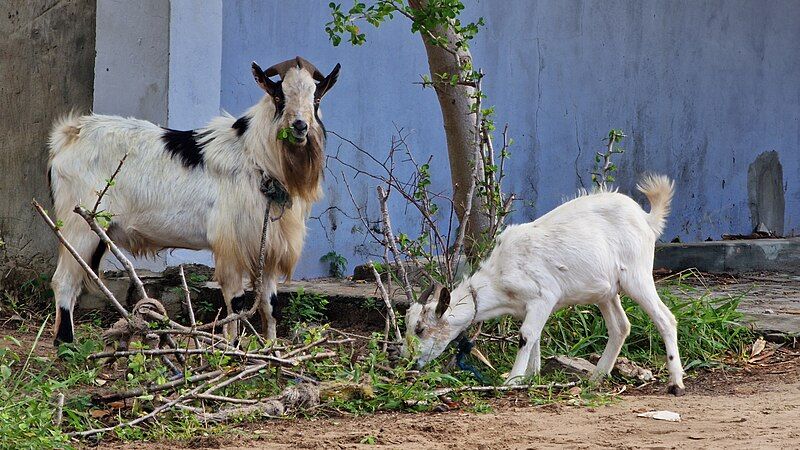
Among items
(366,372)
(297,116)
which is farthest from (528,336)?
(297,116)

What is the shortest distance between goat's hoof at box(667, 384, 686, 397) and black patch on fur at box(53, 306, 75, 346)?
3423 millimetres

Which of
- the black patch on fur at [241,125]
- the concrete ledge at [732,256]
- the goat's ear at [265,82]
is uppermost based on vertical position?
the goat's ear at [265,82]

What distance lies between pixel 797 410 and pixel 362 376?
193cm

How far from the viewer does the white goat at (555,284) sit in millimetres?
5430

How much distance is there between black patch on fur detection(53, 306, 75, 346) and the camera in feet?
21.3

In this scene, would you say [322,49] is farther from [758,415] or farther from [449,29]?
[758,415]

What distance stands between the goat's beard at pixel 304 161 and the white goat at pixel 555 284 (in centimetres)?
132

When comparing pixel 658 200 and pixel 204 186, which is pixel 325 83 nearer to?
pixel 204 186

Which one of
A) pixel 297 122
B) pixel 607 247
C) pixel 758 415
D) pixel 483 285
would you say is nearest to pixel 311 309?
pixel 297 122

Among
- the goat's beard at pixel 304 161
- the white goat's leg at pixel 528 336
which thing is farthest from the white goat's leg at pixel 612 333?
the goat's beard at pixel 304 161

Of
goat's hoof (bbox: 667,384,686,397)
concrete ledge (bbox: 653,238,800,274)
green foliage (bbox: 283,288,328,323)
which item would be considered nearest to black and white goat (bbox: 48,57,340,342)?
green foliage (bbox: 283,288,328,323)

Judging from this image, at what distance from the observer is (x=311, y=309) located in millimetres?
7133

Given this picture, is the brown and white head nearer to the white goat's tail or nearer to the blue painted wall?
the white goat's tail

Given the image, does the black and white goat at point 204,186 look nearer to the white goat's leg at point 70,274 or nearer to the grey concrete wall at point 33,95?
the white goat's leg at point 70,274
